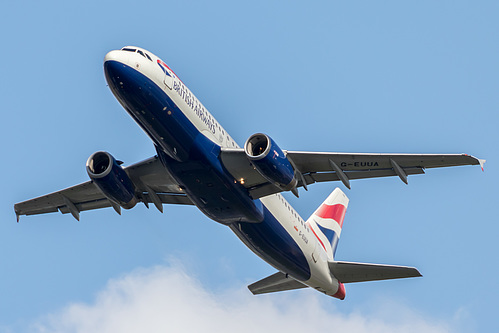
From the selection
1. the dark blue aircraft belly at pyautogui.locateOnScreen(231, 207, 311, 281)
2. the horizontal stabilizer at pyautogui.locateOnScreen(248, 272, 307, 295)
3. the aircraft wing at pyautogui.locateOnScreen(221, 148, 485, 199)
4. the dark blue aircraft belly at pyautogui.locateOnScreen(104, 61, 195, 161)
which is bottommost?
the horizontal stabilizer at pyautogui.locateOnScreen(248, 272, 307, 295)

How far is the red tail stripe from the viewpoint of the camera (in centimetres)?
4188

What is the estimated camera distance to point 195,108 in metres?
29.1

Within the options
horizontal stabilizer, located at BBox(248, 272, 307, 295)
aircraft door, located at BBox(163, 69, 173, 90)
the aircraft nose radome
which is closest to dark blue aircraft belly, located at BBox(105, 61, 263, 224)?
the aircraft nose radome

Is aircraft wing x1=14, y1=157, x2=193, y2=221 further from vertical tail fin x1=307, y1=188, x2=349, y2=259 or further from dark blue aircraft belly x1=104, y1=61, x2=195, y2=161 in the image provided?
vertical tail fin x1=307, y1=188, x2=349, y2=259

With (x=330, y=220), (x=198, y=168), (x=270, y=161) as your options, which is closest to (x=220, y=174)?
(x=198, y=168)

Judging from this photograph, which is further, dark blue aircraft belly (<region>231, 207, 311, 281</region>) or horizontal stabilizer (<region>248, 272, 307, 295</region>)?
horizontal stabilizer (<region>248, 272, 307, 295</region>)

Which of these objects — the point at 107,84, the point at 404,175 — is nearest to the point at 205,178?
the point at 107,84

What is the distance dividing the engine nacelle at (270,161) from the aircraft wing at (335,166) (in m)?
0.86

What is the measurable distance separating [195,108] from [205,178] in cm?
287

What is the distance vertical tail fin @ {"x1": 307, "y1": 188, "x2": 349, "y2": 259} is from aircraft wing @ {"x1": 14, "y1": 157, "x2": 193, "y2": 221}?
8.12 meters


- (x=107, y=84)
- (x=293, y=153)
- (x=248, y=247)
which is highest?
(x=107, y=84)

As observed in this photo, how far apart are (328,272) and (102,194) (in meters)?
11.8

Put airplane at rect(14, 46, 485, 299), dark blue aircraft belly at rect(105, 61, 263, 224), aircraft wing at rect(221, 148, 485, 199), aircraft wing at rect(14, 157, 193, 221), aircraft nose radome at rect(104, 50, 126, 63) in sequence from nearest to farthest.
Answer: aircraft nose radome at rect(104, 50, 126, 63) < dark blue aircraft belly at rect(105, 61, 263, 224) < airplane at rect(14, 46, 485, 299) < aircraft wing at rect(221, 148, 485, 199) < aircraft wing at rect(14, 157, 193, 221)

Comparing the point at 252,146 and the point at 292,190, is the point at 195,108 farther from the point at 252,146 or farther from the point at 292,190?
the point at 292,190
